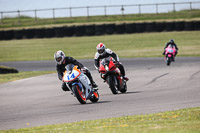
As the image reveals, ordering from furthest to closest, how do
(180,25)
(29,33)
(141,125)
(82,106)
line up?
1. (29,33)
2. (180,25)
3. (82,106)
4. (141,125)

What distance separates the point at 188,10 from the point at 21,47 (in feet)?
66.4

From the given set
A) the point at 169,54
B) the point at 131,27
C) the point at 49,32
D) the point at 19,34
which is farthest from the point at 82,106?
the point at 19,34

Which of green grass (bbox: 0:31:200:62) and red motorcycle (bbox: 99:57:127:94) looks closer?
red motorcycle (bbox: 99:57:127:94)

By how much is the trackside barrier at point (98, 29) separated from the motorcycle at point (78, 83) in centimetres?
3184

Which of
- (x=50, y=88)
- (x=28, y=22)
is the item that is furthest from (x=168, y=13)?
(x=50, y=88)

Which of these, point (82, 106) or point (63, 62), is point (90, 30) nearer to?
point (63, 62)

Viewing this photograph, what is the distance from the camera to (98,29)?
4472 centimetres

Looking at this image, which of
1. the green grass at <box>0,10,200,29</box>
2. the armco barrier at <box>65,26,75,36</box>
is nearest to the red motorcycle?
the armco barrier at <box>65,26,75,36</box>

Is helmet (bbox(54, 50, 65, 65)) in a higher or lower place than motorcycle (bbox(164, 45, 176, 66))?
higher

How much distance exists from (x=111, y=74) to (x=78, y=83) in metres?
2.45

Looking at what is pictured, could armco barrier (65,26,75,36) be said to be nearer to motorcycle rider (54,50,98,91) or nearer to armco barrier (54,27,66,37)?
armco barrier (54,27,66,37)

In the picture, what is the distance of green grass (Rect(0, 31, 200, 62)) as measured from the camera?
40438 mm

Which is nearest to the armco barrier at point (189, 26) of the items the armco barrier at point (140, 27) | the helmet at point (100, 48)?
the armco barrier at point (140, 27)

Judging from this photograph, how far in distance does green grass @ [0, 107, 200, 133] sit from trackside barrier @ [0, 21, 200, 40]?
3441cm
